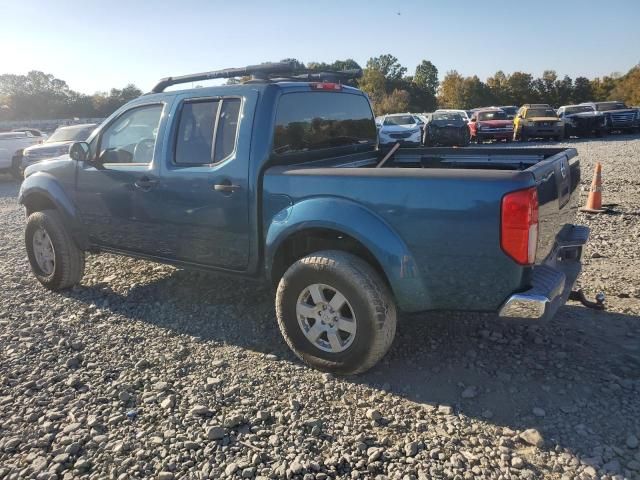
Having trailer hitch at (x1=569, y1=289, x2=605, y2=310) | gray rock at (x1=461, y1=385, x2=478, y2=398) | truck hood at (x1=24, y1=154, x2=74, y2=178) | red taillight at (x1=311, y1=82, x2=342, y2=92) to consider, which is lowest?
gray rock at (x1=461, y1=385, x2=478, y2=398)

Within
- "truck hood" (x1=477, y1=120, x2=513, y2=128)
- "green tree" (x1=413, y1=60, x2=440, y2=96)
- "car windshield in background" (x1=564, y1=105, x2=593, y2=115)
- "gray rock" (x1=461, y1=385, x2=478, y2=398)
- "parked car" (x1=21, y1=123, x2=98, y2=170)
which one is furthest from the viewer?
"green tree" (x1=413, y1=60, x2=440, y2=96)

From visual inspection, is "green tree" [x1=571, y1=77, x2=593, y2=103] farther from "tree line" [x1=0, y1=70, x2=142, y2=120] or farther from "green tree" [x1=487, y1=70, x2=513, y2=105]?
"tree line" [x1=0, y1=70, x2=142, y2=120]

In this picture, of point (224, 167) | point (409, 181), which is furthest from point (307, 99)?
point (409, 181)

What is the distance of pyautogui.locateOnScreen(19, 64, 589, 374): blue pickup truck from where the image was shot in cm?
288

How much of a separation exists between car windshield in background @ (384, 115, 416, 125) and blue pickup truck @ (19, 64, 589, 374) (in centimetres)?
1672

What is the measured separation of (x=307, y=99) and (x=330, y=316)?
1753 mm

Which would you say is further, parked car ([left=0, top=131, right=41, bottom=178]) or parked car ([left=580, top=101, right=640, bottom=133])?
parked car ([left=580, top=101, right=640, bottom=133])

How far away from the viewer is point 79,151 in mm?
4723

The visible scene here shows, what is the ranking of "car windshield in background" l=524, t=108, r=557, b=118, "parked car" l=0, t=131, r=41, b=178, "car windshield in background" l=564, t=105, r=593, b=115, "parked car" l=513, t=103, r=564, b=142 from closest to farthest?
"parked car" l=0, t=131, r=41, b=178, "parked car" l=513, t=103, r=564, b=142, "car windshield in background" l=524, t=108, r=557, b=118, "car windshield in background" l=564, t=105, r=593, b=115

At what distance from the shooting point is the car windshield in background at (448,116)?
67.4 feet

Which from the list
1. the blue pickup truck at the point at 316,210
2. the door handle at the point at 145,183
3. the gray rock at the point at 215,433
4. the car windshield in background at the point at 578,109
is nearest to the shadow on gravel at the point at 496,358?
the blue pickup truck at the point at 316,210

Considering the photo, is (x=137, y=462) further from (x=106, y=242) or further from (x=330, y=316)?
(x=106, y=242)

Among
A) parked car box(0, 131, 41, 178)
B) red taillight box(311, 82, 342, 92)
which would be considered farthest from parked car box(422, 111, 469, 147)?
red taillight box(311, 82, 342, 92)

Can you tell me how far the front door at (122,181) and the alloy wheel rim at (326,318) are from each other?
165 cm
